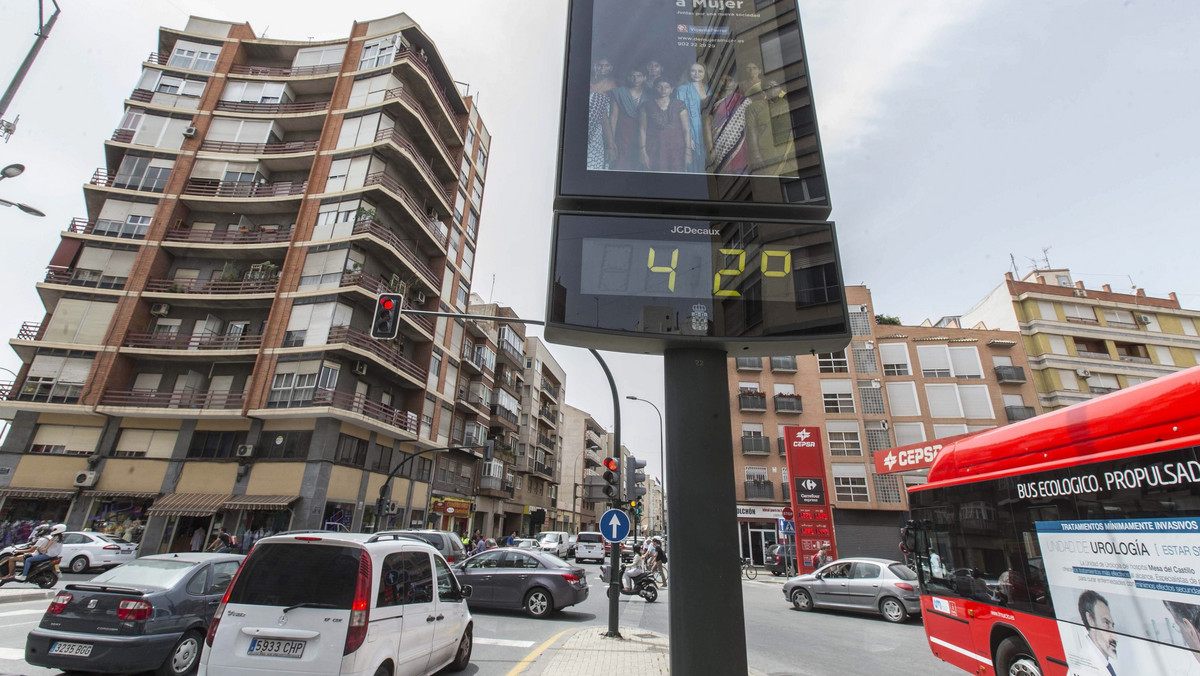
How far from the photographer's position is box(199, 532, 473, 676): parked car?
4.52 meters

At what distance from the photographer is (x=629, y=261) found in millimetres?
3432

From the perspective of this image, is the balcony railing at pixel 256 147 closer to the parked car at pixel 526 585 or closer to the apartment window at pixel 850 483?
the parked car at pixel 526 585

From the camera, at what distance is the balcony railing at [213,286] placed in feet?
90.6

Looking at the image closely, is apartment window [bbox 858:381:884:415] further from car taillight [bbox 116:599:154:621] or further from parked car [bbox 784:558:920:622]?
car taillight [bbox 116:599:154:621]

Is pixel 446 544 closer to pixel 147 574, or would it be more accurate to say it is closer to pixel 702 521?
pixel 147 574

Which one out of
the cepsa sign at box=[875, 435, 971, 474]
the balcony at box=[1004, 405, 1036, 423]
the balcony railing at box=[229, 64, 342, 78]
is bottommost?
the cepsa sign at box=[875, 435, 971, 474]

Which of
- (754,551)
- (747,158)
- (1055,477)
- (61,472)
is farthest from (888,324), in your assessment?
(61,472)

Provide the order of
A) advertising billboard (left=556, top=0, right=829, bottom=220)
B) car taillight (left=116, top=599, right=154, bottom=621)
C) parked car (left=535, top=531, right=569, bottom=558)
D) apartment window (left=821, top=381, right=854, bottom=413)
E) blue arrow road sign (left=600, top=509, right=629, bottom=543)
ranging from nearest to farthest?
advertising billboard (left=556, top=0, right=829, bottom=220)
car taillight (left=116, top=599, right=154, bottom=621)
blue arrow road sign (left=600, top=509, right=629, bottom=543)
parked car (left=535, top=531, right=569, bottom=558)
apartment window (left=821, top=381, right=854, bottom=413)

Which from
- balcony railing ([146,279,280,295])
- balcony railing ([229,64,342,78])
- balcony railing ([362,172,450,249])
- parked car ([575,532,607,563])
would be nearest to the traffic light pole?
balcony railing ([362,172,450,249])

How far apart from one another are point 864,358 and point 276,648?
43.0 metres

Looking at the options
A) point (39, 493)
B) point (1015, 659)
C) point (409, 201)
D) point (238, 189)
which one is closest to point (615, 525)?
point (1015, 659)

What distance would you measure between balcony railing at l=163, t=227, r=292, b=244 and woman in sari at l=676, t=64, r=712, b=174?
30428mm

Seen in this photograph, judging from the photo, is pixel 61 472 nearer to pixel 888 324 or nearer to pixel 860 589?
pixel 860 589

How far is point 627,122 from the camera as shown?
3.88m
